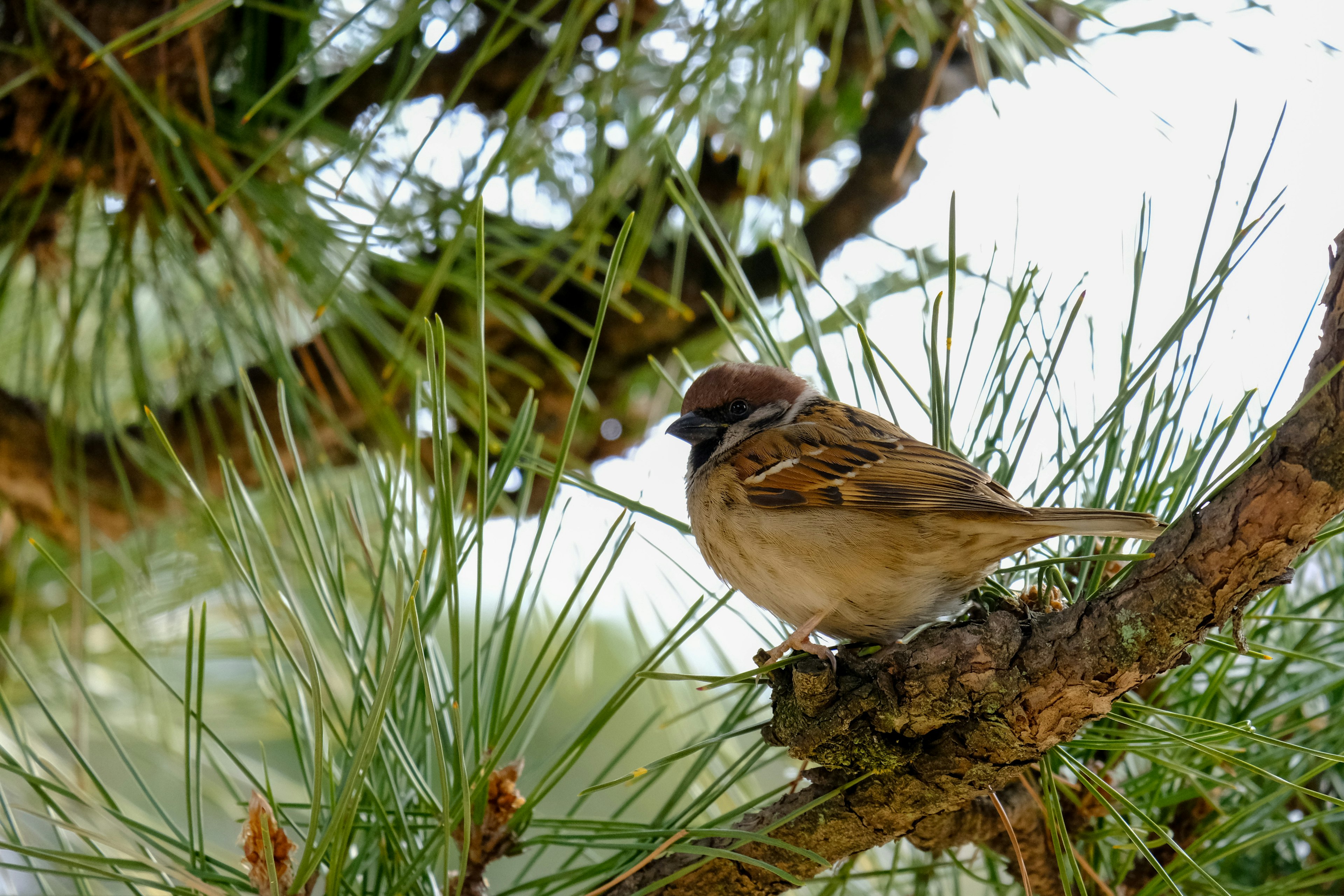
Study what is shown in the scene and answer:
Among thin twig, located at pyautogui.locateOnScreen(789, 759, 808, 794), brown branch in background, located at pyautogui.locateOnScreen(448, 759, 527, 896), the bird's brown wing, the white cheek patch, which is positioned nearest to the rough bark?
thin twig, located at pyautogui.locateOnScreen(789, 759, 808, 794)

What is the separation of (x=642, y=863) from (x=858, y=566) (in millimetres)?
442

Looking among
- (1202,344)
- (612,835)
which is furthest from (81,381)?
(1202,344)

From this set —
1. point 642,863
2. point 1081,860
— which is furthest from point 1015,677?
point 1081,860

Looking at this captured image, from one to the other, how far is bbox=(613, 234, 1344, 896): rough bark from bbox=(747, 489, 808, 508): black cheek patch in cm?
38

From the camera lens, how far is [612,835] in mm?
967

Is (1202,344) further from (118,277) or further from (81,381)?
(81,381)

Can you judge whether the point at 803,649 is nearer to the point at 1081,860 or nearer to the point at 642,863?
the point at 642,863

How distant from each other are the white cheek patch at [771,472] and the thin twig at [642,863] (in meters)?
0.55

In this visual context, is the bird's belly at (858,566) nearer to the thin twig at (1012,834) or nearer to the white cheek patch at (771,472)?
the white cheek patch at (771,472)

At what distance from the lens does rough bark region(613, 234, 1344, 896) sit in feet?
2.32

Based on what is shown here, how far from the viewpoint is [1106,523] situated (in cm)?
96

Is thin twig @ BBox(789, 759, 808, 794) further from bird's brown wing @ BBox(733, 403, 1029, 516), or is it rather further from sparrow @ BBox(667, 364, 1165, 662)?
bird's brown wing @ BBox(733, 403, 1029, 516)

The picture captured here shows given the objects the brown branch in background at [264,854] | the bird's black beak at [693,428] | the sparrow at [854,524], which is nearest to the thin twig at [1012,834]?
the sparrow at [854,524]

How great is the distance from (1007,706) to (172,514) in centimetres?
160
